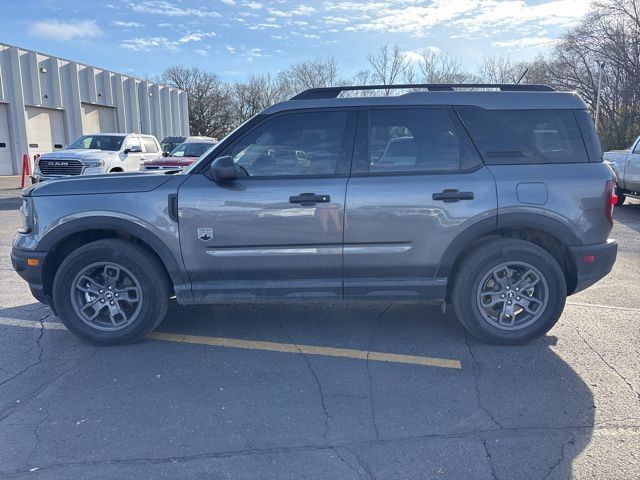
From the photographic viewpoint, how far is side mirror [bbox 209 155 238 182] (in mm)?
3803

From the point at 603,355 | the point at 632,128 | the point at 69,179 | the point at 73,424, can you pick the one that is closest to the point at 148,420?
the point at 73,424

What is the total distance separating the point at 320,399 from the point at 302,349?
0.82 metres

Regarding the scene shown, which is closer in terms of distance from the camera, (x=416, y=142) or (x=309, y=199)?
(x=309, y=199)

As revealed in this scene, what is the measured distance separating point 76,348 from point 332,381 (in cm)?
222

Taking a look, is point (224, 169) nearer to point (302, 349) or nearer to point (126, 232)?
point (126, 232)

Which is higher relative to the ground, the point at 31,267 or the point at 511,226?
the point at 511,226

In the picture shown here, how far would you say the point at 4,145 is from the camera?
896 inches

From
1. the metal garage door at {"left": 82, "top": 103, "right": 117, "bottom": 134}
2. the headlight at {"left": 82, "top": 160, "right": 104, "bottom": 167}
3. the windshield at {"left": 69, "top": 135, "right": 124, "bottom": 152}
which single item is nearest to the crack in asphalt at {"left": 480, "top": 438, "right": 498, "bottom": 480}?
the headlight at {"left": 82, "top": 160, "right": 104, "bottom": 167}

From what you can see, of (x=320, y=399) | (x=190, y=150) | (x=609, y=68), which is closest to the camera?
(x=320, y=399)

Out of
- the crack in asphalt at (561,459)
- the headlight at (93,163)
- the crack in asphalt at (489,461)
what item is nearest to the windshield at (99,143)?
the headlight at (93,163)

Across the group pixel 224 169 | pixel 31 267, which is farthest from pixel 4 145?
pixel 224 169

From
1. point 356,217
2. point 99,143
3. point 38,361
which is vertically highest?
point 99,143

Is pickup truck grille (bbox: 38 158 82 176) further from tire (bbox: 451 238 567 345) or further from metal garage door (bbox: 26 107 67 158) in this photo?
metal garage door (bbox: 26 107 67 158)

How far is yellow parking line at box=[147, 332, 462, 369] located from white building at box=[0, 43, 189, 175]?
23.0 m
